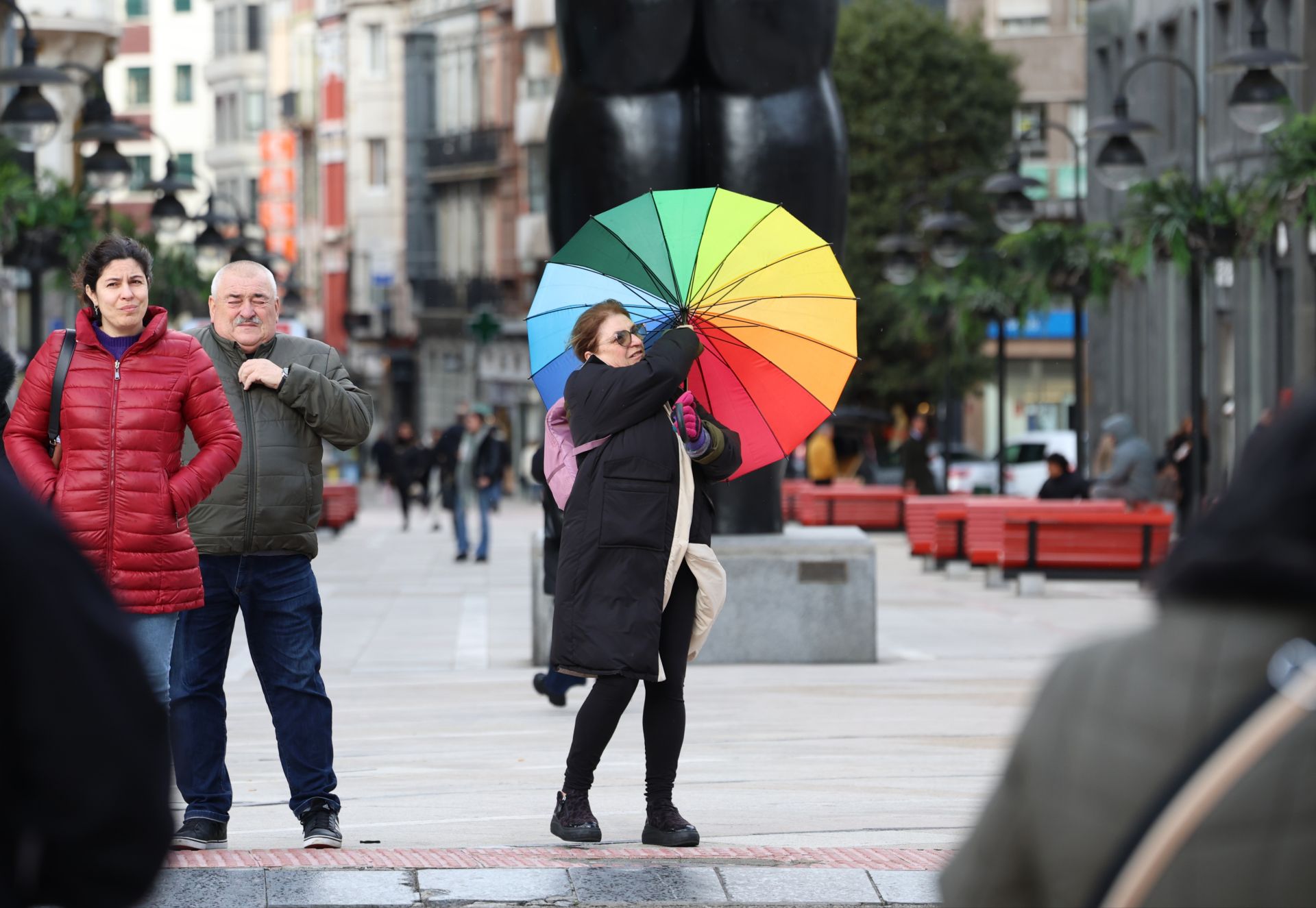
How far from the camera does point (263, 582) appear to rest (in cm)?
739

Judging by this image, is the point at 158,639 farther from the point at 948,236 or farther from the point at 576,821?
the point at 948,236

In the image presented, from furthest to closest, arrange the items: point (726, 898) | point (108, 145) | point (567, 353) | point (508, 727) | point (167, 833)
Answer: point (108, 145)
point (508, 727)
point (567, 353)
point (726, 898)
point (167, 833)

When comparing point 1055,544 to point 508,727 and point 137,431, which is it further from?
point 137,431

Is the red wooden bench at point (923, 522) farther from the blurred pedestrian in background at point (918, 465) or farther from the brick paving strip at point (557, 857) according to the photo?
the brick paving strip at point (557, 857)

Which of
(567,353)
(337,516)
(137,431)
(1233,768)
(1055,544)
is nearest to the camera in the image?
(1233,768)

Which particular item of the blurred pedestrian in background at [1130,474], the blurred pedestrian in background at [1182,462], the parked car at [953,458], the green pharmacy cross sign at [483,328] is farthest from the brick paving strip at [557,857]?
the parked car at [953,458]

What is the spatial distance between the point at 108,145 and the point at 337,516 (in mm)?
10345

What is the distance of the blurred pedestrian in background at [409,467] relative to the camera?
39.1m

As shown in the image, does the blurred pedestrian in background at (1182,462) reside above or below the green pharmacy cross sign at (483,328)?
Result: below

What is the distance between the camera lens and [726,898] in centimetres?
652

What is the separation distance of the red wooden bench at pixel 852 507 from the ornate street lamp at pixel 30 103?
559 inches

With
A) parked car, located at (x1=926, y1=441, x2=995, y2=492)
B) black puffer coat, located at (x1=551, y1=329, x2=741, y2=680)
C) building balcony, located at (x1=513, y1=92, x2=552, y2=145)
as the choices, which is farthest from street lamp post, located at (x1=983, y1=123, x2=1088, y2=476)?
building balcony, located at (x1=513, y1=92, x2=552, y2=145)

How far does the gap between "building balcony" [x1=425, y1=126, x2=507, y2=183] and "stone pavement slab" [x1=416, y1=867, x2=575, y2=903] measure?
214 feet

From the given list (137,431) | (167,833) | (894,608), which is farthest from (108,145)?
(167,833)
